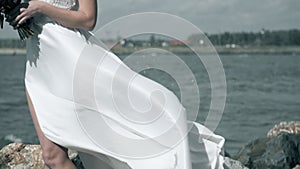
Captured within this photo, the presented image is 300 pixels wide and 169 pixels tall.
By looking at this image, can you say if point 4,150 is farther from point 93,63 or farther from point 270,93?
point 270,93

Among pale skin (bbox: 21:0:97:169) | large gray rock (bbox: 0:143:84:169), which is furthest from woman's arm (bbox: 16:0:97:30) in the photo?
large gray rock (bbox: 0:143:84:169)

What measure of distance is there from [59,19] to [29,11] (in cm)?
21

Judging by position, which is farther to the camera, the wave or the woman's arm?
the wave

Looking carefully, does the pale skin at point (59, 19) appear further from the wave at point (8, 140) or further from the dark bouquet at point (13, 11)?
the wave at point (8, 140)

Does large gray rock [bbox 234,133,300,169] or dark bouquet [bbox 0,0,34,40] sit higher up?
dark bouquet [bbox 0,0,34,40]

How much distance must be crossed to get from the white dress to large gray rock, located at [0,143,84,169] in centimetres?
135

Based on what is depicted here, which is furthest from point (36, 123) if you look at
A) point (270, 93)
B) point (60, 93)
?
point (270, 93)

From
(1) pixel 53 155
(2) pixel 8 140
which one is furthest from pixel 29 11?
(2) pixel 8 140

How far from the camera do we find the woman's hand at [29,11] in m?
4.07

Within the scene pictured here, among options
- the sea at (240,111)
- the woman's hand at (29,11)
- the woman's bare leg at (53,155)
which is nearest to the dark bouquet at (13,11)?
the woman's hand at (29,11)

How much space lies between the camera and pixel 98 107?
177 inches

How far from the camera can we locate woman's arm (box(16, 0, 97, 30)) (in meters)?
→ 4.09

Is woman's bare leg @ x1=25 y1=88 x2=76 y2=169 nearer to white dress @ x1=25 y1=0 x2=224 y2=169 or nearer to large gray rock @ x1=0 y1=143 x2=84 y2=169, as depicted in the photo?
white dress @ x1=25 y1=0 x2=224 y2=169

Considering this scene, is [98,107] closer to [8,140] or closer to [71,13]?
[71,13]
